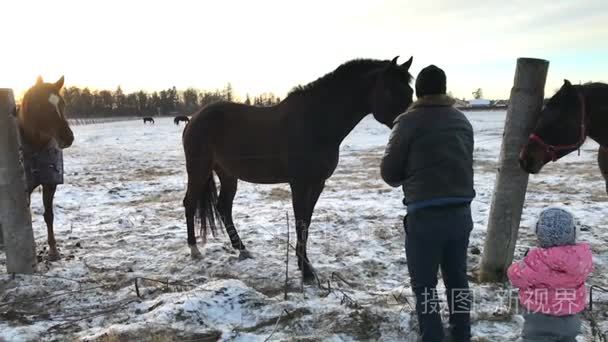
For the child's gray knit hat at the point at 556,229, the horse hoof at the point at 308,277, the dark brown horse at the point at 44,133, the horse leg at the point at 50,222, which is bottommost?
the horse hoof at the point at 308,277

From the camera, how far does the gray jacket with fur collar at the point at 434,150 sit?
8.61 ft

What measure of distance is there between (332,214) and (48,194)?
403 cm

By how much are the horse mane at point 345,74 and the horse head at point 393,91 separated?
0.23 metres

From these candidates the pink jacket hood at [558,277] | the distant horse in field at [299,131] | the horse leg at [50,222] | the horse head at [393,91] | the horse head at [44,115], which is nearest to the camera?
the pink jacket hood at [558,277]

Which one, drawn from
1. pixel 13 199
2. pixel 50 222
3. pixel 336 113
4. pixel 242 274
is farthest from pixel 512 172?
pixel 50 222

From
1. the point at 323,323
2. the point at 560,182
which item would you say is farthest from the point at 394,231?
the point at 560,182

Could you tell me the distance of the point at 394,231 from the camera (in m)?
6.08

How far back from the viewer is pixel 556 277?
8.15 ft

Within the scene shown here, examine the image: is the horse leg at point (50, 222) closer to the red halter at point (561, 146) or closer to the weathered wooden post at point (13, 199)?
the weathered wooden post at point (13, 199)

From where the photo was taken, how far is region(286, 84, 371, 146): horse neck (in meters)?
4.57

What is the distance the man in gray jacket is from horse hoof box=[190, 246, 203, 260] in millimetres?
3154

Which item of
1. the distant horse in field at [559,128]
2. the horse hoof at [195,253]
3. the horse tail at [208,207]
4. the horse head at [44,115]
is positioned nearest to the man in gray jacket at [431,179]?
the distant horse in field at [559,128]

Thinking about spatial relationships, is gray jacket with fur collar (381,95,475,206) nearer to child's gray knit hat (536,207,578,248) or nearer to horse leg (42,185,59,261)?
child's gray knit hat (536,207,578,248)

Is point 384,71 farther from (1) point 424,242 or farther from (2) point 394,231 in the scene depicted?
(2) point 394,231
